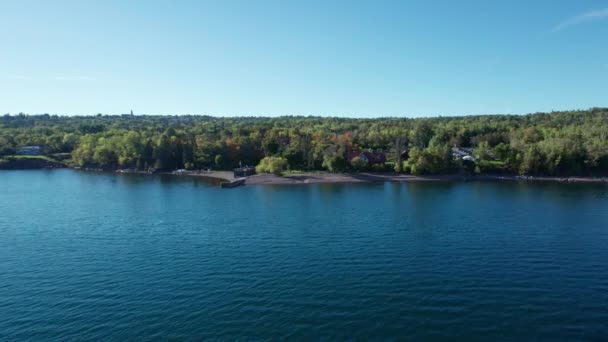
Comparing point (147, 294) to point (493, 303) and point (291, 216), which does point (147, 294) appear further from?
point (291, 216)

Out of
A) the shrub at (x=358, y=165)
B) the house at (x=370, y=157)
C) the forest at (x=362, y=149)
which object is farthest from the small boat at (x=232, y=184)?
the house at (x=370, y=157)

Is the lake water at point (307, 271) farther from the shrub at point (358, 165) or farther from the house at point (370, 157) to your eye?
the house at point (370, 157)

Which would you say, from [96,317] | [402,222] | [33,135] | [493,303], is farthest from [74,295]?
[33,135]

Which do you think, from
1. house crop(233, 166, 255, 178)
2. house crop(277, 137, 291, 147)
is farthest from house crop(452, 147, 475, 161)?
house crop(233, 166, 255, 178)

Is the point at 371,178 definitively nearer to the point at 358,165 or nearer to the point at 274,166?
the point at 358,165

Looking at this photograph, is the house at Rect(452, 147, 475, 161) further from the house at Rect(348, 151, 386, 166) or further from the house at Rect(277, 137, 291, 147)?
the house at Rect(277, 137, 291, 147)
